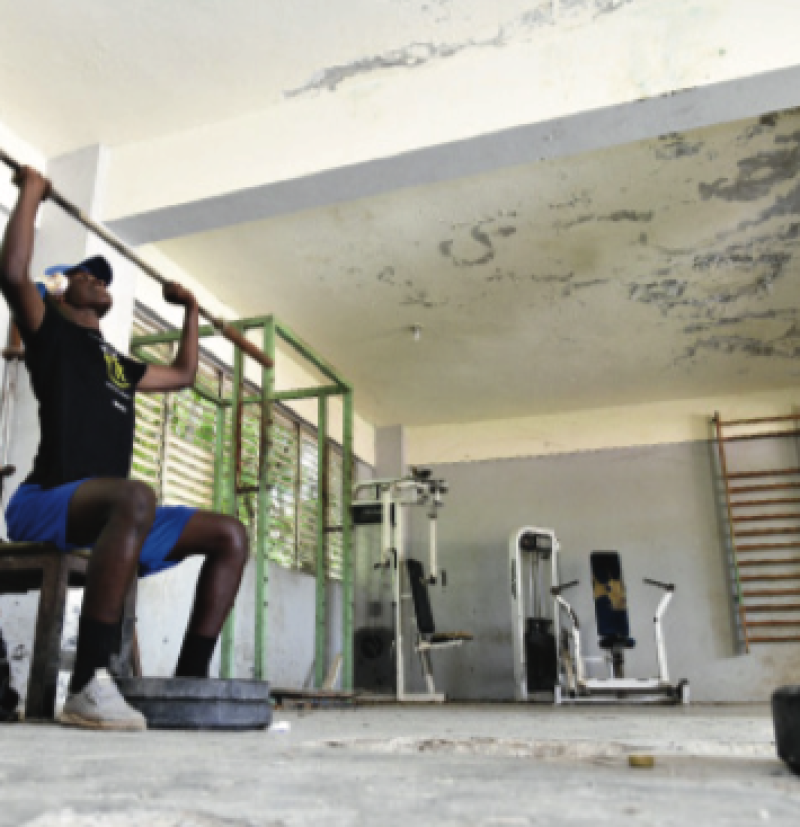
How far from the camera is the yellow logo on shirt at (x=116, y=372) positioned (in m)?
2.21

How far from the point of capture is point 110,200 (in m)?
3.83

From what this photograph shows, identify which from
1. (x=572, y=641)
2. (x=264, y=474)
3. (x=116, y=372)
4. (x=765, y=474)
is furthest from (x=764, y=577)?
(x=116, y=372)

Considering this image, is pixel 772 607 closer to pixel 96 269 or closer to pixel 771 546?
pixel 771 546

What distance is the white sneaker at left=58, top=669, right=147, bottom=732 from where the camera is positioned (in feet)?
5.33

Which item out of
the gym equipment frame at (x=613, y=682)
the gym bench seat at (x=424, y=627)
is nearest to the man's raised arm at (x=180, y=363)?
the gym bench seat at (x=424, y=627)

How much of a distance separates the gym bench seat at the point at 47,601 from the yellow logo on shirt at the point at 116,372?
0.46m

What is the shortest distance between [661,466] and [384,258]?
386 centimetres

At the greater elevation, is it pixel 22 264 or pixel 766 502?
pixel 766 502

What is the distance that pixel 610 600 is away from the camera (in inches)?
262

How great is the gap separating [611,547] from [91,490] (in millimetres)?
6355

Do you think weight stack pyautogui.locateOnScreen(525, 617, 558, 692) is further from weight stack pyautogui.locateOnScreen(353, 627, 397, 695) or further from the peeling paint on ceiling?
the peeling paint on ceiling

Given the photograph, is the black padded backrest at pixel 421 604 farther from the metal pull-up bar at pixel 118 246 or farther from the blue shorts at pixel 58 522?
the blue shorts at pixel 58 522

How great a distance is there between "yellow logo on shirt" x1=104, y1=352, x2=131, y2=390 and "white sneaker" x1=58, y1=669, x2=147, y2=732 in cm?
82

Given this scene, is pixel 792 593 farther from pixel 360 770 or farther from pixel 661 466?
pixel 360 770
